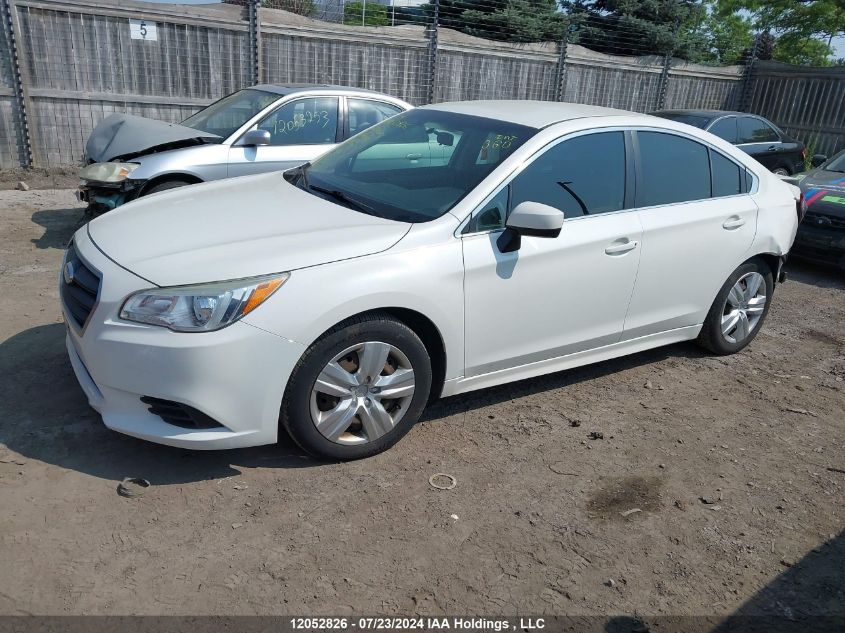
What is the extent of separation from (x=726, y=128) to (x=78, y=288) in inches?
405

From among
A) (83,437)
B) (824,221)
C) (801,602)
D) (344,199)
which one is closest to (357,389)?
(344,199)

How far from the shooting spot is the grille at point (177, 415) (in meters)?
3.16

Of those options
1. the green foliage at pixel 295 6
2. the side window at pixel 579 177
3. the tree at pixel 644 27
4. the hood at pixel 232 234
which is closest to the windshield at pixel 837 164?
the side window at pixel 579 177

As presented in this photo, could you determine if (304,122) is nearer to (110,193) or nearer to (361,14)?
(110,193)

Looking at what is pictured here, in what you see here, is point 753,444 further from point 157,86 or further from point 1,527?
A: point 157,86

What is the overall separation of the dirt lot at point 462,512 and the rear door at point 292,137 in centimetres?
300

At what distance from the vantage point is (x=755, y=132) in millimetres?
11641

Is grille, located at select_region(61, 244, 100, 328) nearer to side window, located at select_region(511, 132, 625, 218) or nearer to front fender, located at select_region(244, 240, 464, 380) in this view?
front fender, located at select_region(244, 240, 464, 380)

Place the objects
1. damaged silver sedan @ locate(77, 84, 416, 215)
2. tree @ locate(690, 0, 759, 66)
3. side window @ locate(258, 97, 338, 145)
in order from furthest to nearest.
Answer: tree @ locate(690, 0, 759, 66), side window @ locate(258, 97, 338, 145), damaged silver sedan @ locate(77, 84, 416, 215)

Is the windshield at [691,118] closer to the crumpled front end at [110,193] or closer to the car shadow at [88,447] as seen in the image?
the crumpled front end at [110,193]

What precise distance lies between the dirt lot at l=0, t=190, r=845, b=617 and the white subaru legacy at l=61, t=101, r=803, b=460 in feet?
0.97

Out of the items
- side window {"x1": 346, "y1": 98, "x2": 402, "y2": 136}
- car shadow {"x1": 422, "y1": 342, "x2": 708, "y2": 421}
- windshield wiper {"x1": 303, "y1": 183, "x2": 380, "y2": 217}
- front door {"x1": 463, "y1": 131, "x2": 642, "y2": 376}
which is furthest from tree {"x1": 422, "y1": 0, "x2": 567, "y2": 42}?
windshield wiper {"x1": 303, "y1": 183, "x2": 380, "y2": 217}

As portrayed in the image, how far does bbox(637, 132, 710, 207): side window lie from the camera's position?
176 inches

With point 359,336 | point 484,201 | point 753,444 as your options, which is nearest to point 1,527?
point 359,336
